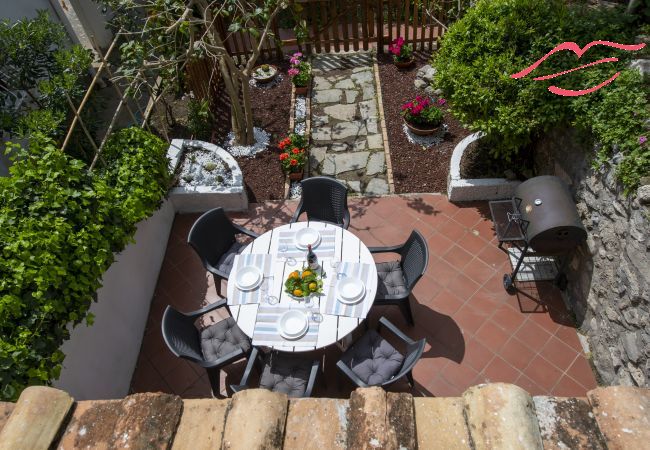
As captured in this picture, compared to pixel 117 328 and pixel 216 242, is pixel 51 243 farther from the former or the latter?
pixel 216 242

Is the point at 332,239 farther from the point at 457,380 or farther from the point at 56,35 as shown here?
the point at 56,35

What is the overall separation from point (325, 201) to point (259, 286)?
1.59 m

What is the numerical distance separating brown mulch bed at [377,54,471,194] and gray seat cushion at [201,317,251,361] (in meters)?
3.32

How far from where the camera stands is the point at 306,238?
4.94m

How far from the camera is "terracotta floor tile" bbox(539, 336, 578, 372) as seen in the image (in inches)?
192

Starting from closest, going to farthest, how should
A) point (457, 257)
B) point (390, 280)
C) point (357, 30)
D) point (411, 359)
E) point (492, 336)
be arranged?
point (411, 359)
point (390, 280)
point (492, 336)
point (457, 257)
point (357, 30)


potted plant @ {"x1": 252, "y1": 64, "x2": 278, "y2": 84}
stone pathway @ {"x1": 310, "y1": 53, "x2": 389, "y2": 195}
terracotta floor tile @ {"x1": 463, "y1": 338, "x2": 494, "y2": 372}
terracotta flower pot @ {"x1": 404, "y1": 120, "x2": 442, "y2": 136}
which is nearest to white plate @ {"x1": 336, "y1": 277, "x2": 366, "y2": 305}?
terracotta floor tile @ {"x1": 463, "y1": 338, "x2": 494, "y2": 372}

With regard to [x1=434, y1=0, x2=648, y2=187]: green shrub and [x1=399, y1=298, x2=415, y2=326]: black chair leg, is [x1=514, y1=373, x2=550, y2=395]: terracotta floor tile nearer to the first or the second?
[x1=399, y1=298, x2=415, y2=326]: black chair leg

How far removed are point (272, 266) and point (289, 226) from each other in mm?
597

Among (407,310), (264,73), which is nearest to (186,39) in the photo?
(264,73)

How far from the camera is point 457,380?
4.86 meters

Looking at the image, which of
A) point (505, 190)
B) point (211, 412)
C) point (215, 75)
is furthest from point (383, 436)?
point (215, 75)

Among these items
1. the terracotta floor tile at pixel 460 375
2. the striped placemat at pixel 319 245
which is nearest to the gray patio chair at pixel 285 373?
the striped placemat at pixel 319 245

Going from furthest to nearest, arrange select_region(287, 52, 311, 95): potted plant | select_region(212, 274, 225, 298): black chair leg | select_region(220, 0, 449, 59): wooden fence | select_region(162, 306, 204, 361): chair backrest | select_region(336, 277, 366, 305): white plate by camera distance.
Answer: select_region(220, 0, 449, 59): wooden fence < select_region(287, 52, 311, 95): potted plant < select_region(212, 274, 225, 298): black chair leg < select_region(336, 277, 366, 305): white plate < select_region(162, 306, 204, 361): chair backrest
